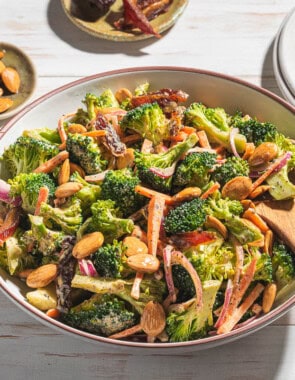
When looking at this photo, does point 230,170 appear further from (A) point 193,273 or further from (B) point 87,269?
(B) point 87,269

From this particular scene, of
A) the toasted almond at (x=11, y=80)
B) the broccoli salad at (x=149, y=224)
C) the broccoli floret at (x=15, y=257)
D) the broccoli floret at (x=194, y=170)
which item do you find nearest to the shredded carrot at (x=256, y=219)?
the broccoli salad at (x=149, y=224)

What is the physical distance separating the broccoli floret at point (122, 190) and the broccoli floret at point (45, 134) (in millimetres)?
495

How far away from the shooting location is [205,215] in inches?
92.1

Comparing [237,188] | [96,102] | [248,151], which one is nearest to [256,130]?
[248,151]

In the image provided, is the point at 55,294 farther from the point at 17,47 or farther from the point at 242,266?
the point at 17,47

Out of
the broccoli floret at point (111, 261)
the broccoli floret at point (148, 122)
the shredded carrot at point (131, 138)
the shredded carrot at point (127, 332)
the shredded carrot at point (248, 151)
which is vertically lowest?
the shredded carrot at point (127, 332)

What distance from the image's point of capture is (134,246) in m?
2.31

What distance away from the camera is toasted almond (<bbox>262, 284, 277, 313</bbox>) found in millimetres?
2301

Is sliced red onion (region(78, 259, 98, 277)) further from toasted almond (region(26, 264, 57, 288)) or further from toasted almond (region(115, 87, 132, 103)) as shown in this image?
toasted almond (region(115, 87, 132, 103))

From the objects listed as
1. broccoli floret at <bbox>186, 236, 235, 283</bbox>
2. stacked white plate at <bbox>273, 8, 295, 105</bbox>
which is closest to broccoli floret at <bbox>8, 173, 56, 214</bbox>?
broccoli floret at <bbox>186, 236, 235, 283</bbox>

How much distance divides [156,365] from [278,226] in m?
0.79

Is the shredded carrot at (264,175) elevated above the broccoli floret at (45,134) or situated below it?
above

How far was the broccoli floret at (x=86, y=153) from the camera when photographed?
254cm

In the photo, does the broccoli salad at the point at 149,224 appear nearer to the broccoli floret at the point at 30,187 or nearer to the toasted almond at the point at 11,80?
the broccoli floret at the point at 30,187
